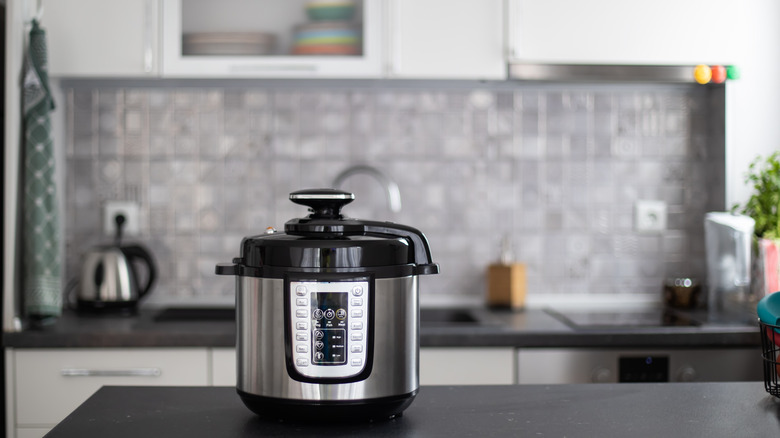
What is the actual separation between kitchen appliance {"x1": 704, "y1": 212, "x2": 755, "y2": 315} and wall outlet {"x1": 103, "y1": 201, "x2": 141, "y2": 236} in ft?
6.06

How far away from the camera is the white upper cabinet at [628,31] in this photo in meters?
2.38

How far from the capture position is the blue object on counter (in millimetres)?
1191

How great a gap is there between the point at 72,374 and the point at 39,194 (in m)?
0.52

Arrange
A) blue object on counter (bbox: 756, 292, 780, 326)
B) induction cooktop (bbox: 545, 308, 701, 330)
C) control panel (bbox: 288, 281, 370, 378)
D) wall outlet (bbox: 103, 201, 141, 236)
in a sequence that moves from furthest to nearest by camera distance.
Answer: wall outlet (bbox: 103, 201, 141, 236)
induction cooktop (bbox: 545, 308, 701, 330)
blue object on counter (bbox: 756, 292, 780, 326)
control panel (bbox: 288, 281, 370, 378)

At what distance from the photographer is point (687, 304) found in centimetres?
258

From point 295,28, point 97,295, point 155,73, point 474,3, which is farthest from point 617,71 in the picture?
point 97,295

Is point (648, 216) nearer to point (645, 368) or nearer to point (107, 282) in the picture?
point (645, 368)

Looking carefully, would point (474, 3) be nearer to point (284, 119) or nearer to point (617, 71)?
point (617, 71)

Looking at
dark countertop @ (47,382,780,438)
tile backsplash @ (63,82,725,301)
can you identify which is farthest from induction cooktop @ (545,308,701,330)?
dark countertop @ (47,382,780,438)

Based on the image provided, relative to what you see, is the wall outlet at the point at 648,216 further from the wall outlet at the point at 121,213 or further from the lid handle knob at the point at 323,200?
the lid handle knob at the point at 323,200

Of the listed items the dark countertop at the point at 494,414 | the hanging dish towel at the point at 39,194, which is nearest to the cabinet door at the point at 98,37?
the hanging dish towel at the point at 39,194

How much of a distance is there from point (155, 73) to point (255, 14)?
353mm

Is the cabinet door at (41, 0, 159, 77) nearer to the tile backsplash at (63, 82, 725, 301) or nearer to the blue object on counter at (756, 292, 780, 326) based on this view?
the tile backsplash at (63, 82, 725, 301)

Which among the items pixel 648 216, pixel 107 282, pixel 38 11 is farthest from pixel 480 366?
pixel 38 11
